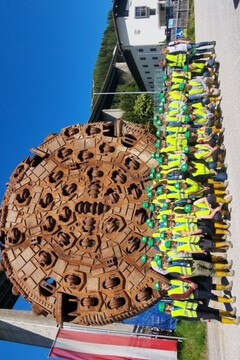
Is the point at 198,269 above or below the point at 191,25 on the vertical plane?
A: below

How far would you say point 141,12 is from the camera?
3709cm

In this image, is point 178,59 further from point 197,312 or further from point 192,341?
point 192,341

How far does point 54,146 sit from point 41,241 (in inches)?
163

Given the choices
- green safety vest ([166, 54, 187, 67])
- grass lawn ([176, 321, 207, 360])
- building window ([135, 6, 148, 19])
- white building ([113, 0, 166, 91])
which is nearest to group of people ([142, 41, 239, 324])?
green safety vest ([166, 54, 187, 67])

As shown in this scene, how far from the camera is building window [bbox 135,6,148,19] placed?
37000 millimetres

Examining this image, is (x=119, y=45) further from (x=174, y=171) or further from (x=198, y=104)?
(x=174, y=171)

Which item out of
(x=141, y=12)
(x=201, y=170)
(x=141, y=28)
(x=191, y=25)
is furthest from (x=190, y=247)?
(x=141, y=12)

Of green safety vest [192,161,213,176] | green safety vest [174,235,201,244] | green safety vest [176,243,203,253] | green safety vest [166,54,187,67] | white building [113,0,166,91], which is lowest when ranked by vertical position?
green safety vest [176,243,203,253]

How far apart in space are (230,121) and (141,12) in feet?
77.2

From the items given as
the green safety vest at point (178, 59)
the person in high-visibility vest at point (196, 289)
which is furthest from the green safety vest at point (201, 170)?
the green safety vest at point (178, 59)

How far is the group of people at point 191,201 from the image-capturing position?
14.2 metres

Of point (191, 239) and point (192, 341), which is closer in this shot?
point (191, 239)

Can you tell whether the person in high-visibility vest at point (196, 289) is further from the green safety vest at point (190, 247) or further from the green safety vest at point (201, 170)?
the green safety vest at point (201, 170)

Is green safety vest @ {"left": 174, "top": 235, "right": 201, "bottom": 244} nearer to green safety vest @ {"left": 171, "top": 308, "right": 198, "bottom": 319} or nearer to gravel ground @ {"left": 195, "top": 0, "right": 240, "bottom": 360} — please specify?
gravel ground @ {"left": 195, "top": 0, "right": 240, "bottom": 360}
